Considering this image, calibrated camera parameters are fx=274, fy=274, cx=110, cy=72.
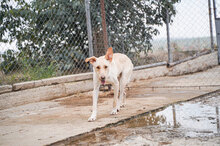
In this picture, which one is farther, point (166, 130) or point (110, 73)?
point (110, 73)

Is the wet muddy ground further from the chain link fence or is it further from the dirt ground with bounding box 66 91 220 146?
the chain link fence

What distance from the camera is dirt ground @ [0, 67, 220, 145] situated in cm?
337

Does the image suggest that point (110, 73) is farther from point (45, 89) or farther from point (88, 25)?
point (88, 25)

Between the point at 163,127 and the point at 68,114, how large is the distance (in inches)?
68.2

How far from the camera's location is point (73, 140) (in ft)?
10.3

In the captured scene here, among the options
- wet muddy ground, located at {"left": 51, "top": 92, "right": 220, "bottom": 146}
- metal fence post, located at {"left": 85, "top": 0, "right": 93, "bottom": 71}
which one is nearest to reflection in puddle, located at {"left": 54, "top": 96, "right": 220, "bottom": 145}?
wet muddy ground, located at {"left": 51, "top": 92, "right": 220, "bottom": 146}

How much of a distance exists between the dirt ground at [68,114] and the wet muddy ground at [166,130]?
22cm

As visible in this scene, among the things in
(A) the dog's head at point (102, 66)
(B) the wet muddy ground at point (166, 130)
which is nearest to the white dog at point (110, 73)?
(A) the dog's head at point (102, 66)

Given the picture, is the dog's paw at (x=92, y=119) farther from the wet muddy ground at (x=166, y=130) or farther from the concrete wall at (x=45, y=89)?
the concrete wall at (x=45, y=89)

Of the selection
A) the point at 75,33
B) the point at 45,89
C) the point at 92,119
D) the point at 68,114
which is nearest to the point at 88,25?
the point at 75,33

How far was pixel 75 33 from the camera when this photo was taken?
6.55m

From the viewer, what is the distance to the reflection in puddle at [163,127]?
9.87 feet

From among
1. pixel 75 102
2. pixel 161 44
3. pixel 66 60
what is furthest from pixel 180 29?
pixel 75 102

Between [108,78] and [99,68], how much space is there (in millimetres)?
278
